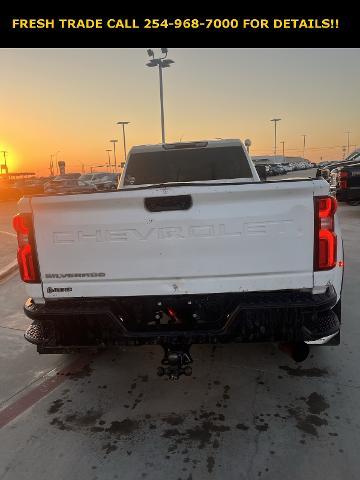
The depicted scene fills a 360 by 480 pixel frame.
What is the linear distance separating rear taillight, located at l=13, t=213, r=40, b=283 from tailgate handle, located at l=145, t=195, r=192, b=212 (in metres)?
0.83

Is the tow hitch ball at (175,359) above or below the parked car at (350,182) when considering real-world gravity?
below

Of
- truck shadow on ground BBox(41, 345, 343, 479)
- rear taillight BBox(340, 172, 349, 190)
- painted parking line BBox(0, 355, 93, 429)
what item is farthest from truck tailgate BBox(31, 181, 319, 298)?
rear taillight BBox(340, 172, 349, 190)

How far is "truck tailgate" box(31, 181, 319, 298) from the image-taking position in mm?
2564

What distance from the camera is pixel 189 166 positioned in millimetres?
5500

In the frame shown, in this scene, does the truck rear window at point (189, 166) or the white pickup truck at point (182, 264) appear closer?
the white pickup truck at point (182, 264)

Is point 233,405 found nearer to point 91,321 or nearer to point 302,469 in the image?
point 302,469

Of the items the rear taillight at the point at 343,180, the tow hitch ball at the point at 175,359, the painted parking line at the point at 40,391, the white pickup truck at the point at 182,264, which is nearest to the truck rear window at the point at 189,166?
the painted parking line at the point at 40,391

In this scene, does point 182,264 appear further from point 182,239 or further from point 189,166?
point 189,166

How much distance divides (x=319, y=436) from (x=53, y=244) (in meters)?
2.17

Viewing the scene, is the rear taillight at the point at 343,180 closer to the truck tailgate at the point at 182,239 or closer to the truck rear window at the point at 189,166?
the truck rear window at the point at 189,166

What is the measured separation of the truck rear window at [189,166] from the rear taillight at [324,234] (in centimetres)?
291

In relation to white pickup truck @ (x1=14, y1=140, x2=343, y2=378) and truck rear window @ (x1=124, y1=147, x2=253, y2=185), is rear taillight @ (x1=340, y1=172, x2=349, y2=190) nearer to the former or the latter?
truck rear window @ (x1=124, y1=147, x2=253, y2=185)

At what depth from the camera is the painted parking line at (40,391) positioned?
10.0ft

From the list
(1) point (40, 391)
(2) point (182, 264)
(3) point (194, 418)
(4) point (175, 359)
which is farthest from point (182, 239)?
(1) point (40, 391)
